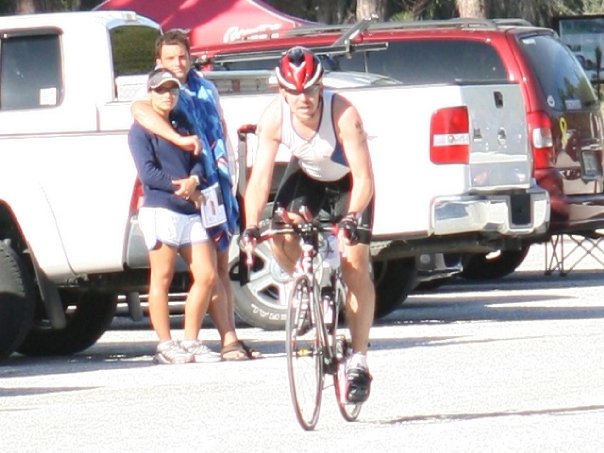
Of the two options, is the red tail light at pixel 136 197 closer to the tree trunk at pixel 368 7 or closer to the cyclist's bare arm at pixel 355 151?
the cyclist's bare arm at pixel 355 151

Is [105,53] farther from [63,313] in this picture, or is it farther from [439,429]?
[439,429]

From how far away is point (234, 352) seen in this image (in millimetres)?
11383

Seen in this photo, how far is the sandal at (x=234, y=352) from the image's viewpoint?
11.4 m

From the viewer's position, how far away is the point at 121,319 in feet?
51.4

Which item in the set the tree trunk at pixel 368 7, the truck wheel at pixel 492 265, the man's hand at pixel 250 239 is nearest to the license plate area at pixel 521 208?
the man's hand at pixel 250 239

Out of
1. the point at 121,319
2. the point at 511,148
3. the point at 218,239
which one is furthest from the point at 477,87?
the point at 121,319

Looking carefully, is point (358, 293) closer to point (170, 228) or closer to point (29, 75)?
point (170, 228)

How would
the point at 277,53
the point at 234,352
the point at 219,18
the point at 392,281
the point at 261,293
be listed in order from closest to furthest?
1. the point at 234,352
2. the point at 261,293
3. the point at 392,281
4. the point at 277,53
5. the point at 219,18

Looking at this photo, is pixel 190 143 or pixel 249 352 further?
pixel 249 352

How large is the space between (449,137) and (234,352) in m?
2.22

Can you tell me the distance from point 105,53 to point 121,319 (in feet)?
12.1

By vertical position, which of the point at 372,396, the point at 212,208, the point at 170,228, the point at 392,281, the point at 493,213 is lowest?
the point at 392,281

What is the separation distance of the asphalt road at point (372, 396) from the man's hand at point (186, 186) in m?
0.99

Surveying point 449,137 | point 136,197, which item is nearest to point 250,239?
point 136,197
